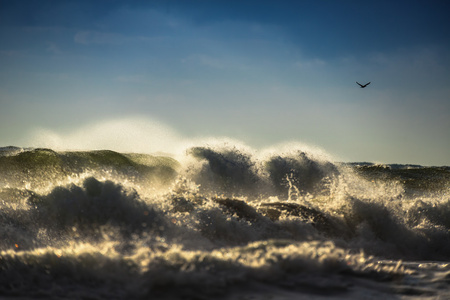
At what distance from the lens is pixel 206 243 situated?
16.8 ft

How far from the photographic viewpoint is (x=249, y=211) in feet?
20.8

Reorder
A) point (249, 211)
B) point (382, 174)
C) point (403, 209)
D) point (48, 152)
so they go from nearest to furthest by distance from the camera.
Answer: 1. point (249, 211)
2. point (403, 209)
3. point (48, 152)
4. point (382, 174)

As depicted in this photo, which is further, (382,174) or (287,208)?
(382,174)

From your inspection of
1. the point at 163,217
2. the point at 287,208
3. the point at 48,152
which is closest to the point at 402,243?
the point at 287,208

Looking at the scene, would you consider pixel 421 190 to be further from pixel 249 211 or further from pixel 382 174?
pixel 249 211

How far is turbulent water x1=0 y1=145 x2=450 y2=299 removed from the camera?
10.1ft

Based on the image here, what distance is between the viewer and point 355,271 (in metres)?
3.67

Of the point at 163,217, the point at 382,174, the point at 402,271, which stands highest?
the point at 382,174

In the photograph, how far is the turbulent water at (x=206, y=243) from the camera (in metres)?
3.08

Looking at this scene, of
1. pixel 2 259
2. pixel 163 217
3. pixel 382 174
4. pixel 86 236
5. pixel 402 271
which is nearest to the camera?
pixel 2 259

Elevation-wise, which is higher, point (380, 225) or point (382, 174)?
point (382, 174)

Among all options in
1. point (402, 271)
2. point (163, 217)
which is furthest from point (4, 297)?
point (402, 271)

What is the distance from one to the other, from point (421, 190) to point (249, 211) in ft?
37.1

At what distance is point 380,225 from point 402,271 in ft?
9.74
